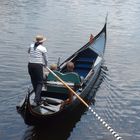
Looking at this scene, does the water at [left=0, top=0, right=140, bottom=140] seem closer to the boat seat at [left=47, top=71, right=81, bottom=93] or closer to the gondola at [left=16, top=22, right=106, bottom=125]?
the gondola at [left=16, top=22, right=106, bottom=125]

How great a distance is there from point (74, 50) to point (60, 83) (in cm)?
864

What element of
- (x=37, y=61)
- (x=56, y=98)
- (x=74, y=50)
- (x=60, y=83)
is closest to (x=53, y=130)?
(x=56, y=98)

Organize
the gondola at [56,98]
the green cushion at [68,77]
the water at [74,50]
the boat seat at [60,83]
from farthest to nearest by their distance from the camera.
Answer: the green cushion at [68,77], the boat seat at [60,83], the water at [74,50], the gondola at [56,98]

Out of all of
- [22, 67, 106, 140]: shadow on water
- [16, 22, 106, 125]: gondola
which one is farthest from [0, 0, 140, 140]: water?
[16, 22, 106, 125]: gondola

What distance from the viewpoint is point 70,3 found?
38.5 m

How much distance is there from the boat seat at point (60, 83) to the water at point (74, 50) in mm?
1120

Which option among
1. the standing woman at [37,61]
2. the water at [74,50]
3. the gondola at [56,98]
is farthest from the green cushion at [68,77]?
the water at [74,50]

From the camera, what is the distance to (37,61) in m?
12.3

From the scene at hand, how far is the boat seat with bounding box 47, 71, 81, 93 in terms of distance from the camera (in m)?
13.2

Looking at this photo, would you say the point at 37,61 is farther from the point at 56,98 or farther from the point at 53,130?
the point at 53,130

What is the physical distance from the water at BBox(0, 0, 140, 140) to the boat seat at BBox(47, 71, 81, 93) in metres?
1.12

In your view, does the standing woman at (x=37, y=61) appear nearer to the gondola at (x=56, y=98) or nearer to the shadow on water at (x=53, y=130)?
the gondola at (x=56, y=98)

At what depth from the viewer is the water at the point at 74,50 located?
498 inches

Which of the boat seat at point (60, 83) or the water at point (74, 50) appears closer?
the water at point (74, 50)
